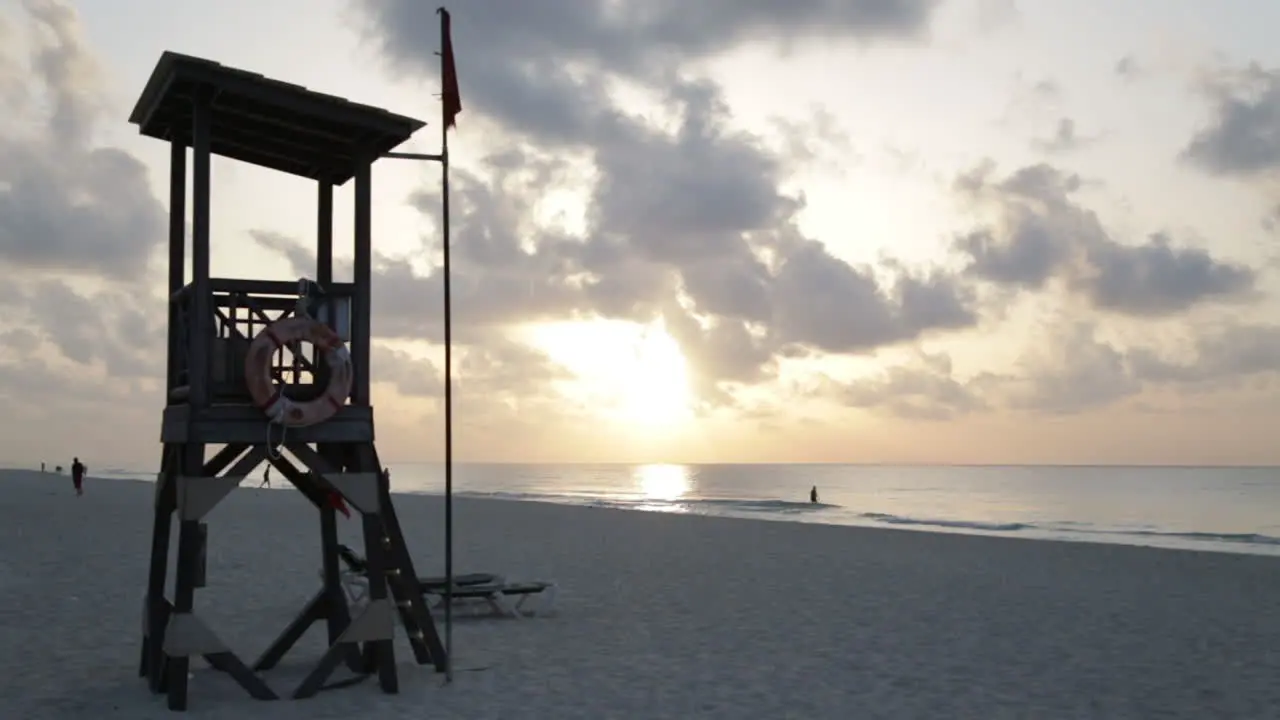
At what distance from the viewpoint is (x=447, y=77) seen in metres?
9.68

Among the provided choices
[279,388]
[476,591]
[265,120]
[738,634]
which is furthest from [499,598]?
[265,120]

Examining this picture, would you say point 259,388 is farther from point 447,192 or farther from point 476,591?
point 476,591

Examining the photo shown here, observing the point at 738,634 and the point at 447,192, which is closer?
the point at 447,192

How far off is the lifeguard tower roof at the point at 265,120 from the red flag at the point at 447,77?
1.08 feet

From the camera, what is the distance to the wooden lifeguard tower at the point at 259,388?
8.54 metres

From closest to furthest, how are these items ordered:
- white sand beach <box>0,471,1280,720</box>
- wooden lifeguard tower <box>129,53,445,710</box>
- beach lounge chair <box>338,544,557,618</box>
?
1. wooden lifeguard tower <box>129,53,445,710</box>
2. white sand beach <box>0,471,1280,720</box>
3. beach lounge chair <box>338,544,557,618</box>

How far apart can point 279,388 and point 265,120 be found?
2305 millimetres

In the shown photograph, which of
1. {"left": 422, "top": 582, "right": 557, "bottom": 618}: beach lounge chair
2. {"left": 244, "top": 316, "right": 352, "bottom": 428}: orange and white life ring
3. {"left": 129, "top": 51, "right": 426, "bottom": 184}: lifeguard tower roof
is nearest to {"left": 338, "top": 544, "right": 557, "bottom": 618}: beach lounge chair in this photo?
{"left": 422, "top": 582, "right": 557, "bottom": 618}: beach lounge chair

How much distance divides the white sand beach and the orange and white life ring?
2285 mm

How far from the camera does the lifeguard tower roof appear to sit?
8.63m

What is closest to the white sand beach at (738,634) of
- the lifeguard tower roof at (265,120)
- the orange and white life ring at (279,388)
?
the orange and white life ring at (279,388)

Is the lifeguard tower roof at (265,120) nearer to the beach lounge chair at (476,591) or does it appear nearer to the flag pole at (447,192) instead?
the flag pole at (447,192)

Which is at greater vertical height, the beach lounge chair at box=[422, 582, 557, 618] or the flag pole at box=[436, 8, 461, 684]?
the flag pole at box=[436, 8, 461, 684]

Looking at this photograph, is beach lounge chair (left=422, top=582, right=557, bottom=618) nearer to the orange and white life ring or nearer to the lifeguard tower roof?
the orange and white life ring
